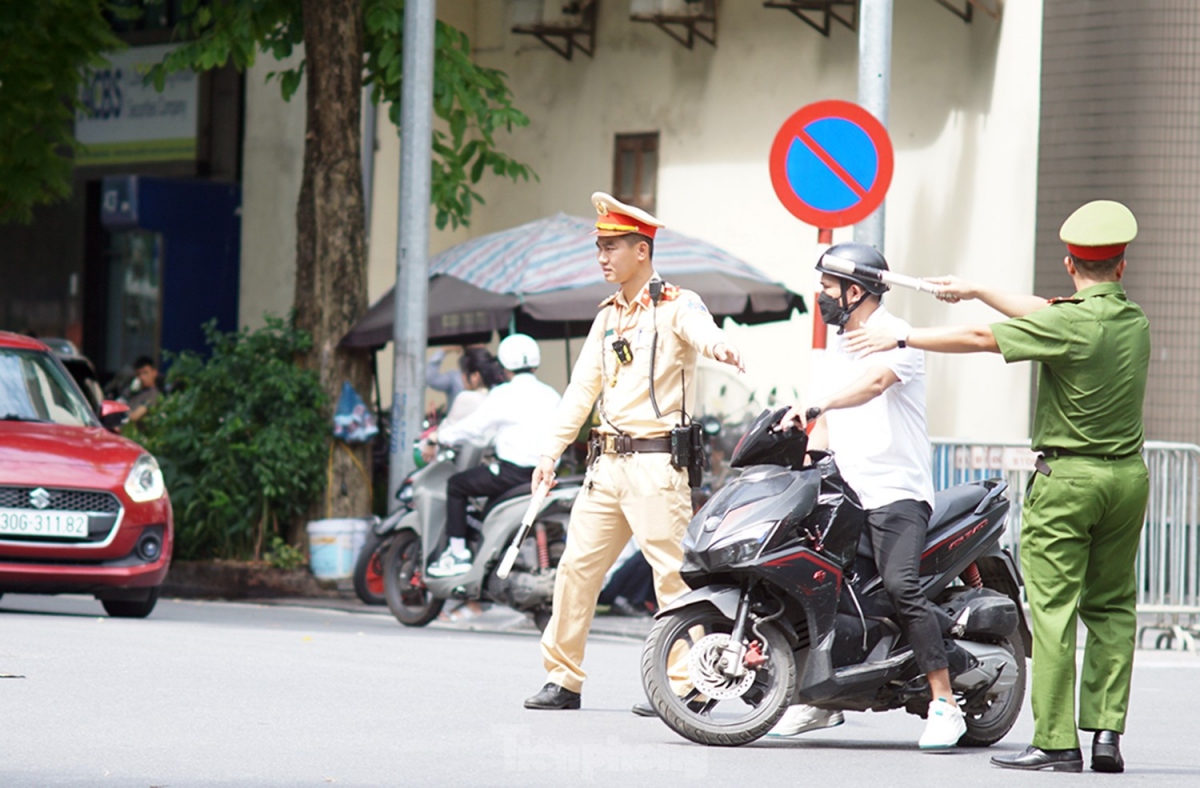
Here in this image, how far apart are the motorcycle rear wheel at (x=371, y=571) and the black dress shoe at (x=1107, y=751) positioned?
22.1 ft

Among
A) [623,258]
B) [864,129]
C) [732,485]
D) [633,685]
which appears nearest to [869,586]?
[732,485]

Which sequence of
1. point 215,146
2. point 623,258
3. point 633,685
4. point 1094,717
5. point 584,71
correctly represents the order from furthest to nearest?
point 215,146
point 584,71
point 633,685
point 623,258
point 1094,717

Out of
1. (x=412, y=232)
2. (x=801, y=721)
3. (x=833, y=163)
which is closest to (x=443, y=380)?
(x=412, y=232)

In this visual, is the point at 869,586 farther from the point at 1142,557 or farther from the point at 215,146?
the point at 215,146

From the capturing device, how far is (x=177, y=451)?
15.5 m

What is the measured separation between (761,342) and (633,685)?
10.0 m

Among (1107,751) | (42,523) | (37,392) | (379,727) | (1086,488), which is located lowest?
(379,727)

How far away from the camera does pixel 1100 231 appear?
22.1ft

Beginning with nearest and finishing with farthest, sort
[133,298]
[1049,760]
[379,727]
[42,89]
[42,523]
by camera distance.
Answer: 1. [1049,760]
2. [379,727]
3. [42,523]
4. [42,89]
5. [133,298]

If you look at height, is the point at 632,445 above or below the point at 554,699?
above

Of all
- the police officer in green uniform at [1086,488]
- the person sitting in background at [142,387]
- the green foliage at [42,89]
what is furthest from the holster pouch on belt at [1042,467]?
the green foliage at [42,89]

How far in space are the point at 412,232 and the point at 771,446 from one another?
8115mm

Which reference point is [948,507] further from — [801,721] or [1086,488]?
[801,721]

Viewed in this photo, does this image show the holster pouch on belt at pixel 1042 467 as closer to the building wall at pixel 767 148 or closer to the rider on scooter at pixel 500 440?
the rider on scooter at pixel 500 440
